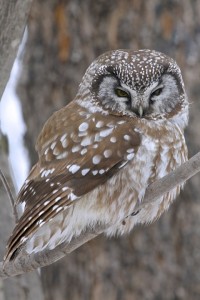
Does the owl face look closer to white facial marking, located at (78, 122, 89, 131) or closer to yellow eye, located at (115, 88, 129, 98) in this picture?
yellow eye, located at (115, 88, 129, 98)

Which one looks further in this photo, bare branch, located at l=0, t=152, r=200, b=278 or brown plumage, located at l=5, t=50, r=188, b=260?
brown plumage, located at l=5, t=50, r=188, b=260

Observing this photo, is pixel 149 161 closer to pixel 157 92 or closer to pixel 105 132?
pixel 105 132

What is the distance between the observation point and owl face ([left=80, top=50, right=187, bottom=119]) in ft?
13.7

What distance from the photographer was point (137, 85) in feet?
13.6

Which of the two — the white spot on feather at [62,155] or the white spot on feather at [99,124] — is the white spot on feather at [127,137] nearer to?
the white spot on feather at [99,124]

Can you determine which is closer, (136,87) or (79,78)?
(136,87)

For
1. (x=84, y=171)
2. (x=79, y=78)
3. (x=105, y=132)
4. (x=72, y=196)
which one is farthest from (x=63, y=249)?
(x=79, y=78)

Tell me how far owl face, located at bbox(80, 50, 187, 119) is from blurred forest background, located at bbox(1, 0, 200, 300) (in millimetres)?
1487

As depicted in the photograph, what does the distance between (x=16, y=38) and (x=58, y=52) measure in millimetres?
2156

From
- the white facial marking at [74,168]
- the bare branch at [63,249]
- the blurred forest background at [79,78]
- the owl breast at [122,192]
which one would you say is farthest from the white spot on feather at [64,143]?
the blurred forest background at [79,78]

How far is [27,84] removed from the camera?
6219 mm

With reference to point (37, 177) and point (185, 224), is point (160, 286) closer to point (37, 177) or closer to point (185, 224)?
point (185, 224)

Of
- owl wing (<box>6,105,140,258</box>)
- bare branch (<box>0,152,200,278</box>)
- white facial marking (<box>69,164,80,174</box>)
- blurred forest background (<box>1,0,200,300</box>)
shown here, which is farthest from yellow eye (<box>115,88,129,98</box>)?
blurred forest background (<box>1,0,200,300</box>)

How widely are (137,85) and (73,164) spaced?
1.61 feet
